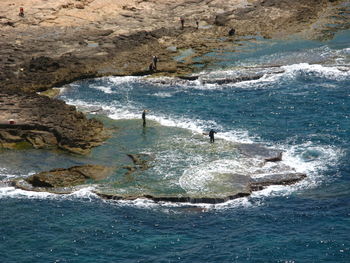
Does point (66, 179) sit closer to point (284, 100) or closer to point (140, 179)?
point (140, 179)

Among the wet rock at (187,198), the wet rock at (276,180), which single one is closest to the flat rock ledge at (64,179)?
the wet rock at (187,198)

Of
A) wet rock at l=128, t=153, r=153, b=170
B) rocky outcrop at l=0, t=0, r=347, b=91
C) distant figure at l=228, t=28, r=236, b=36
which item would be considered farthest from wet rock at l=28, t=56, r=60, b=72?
wet rock at l=128, t=153, r=153, b=170

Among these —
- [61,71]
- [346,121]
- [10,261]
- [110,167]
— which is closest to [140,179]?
[110,167]

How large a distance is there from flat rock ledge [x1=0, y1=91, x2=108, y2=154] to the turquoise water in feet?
4.33

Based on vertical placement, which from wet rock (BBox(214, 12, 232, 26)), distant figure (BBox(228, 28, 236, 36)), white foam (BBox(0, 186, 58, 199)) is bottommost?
white foam (BBox(0, 186, 58, 199))

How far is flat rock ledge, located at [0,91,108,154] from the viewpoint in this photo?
71.2m

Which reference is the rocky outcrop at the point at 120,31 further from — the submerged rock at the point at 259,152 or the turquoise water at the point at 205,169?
the submerged rock at the point at 259,152

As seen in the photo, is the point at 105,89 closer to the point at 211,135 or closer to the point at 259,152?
the point at 211,135

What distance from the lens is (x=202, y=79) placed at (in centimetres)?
8856

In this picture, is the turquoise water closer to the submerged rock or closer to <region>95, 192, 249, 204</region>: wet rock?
<region>95, 192, 249, 204</region>: wet rock

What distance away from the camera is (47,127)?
238 feet

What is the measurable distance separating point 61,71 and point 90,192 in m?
31.6

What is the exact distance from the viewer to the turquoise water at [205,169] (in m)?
54.6

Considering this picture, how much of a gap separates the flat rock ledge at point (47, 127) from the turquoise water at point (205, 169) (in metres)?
1.32
